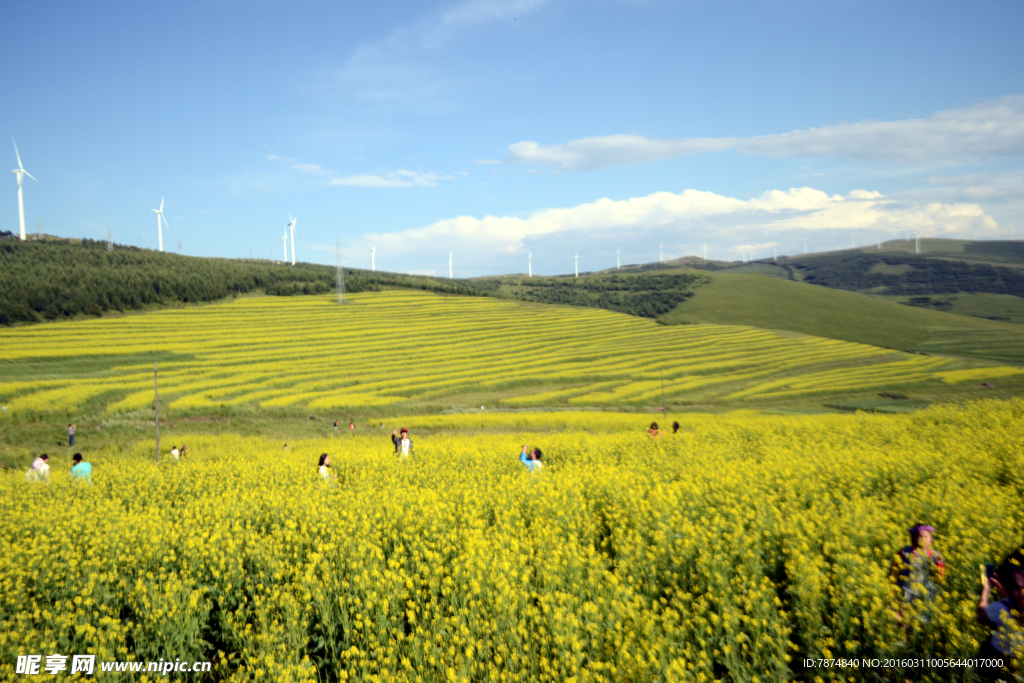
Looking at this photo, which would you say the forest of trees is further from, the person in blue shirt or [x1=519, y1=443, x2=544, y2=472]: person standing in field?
[x1=519, y1=443, x2=544, y2=472]: person standing in field

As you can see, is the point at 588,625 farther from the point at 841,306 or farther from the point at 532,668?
the point at 841,306

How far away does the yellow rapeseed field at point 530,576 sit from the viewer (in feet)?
15.6

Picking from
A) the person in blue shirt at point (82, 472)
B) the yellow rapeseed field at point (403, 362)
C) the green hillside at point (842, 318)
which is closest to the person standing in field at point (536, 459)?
the person in blue shirt at point (82, 472)

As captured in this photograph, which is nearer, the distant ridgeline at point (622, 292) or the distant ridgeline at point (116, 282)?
the distant ridgeline at point (116, 282)

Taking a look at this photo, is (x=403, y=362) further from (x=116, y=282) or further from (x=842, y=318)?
(x=842, y=318)

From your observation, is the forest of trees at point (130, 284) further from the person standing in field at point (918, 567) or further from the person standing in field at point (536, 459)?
the person standing in field at point (918, 567)

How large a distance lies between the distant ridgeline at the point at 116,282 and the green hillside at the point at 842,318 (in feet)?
212

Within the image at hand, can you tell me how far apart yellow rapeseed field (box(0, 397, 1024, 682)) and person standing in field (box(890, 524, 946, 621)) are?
0.14m

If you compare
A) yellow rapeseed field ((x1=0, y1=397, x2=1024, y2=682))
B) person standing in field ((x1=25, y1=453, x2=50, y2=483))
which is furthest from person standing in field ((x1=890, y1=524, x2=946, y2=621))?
person standing in field ((x1=25, y1=453, x2=50, y2=483))

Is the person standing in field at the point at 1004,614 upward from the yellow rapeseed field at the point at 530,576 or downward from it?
upward

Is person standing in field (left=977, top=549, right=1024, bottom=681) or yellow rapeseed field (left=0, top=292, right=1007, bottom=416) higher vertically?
person standing in field (left=977, top=549, right=1024, bottom=681)

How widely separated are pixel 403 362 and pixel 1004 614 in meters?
62.8

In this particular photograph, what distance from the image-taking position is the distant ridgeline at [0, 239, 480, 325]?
68125 mm

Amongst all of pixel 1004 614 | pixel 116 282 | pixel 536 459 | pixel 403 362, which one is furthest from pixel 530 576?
pixel 116 282
